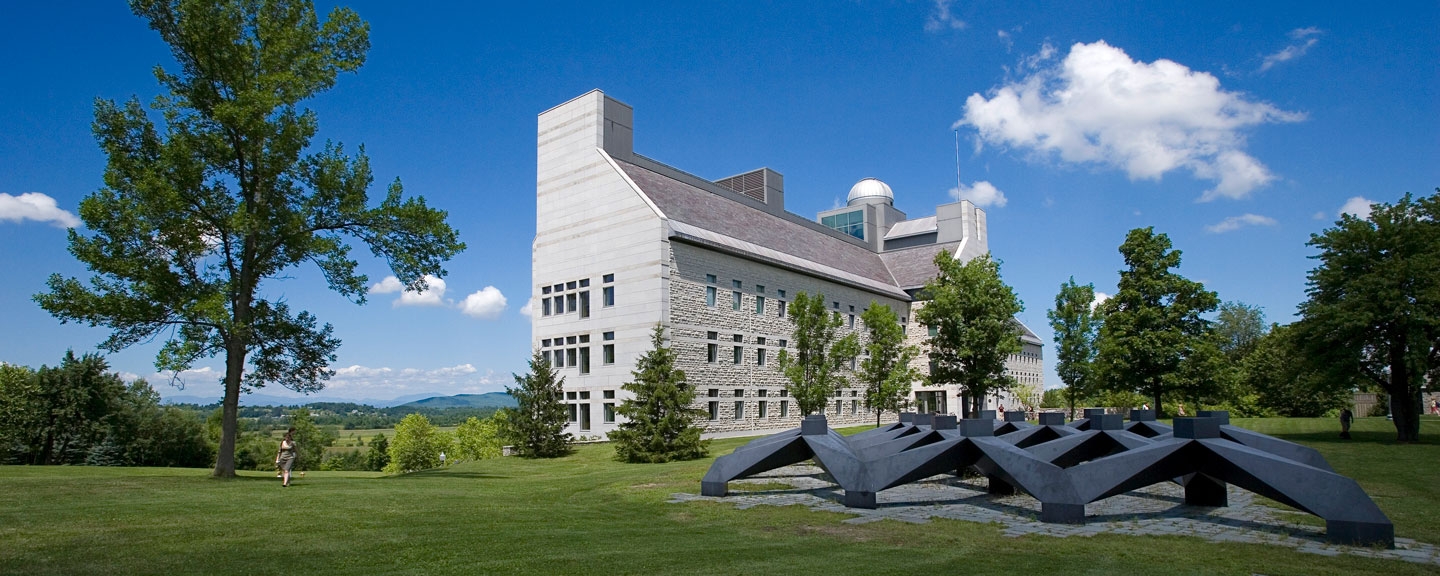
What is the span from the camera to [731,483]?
17.7 m

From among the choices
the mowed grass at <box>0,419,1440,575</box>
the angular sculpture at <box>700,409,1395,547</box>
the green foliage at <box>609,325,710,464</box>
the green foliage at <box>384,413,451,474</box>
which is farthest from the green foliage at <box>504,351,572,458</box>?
the green foliage at <box>384,413,451,474</box>

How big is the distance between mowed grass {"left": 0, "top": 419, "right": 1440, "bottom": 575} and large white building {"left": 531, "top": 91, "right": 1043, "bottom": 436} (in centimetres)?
2154

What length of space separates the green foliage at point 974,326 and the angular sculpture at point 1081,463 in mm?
21123

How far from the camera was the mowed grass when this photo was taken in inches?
339

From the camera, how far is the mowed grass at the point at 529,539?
28.2ft

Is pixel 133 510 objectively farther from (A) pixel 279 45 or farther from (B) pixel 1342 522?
(B) pixel 1342 522

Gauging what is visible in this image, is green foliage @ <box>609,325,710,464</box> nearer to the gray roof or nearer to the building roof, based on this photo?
the building roof

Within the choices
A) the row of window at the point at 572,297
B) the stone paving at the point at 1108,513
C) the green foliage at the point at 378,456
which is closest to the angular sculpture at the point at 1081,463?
the stone paving at the point at 1108,513

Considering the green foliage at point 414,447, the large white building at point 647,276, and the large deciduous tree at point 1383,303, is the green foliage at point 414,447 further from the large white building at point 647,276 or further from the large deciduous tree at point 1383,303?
the large deciduous tree at point 1383,303

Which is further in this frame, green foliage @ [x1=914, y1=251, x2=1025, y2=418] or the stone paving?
green foliage @ [x1=914, y1=251, x2=1025, y2=418]

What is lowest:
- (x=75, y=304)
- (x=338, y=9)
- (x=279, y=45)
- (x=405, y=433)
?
(x=405, y=433)

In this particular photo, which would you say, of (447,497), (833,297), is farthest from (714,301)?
(447,497)

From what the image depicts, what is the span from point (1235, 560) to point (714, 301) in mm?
32901

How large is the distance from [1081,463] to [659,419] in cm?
1634
